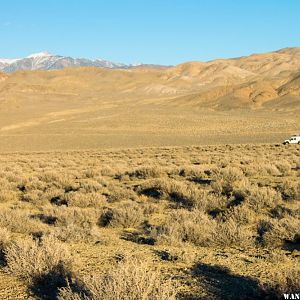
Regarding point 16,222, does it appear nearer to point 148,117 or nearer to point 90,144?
point 90,144

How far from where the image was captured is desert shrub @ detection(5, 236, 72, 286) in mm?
7234

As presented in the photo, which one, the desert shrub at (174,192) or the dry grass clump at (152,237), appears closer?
the dry grass clump at (152,237)

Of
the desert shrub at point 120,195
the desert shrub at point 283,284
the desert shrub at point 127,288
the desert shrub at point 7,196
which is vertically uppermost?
the desert shrub at point 127,288

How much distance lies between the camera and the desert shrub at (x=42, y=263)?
7234mm

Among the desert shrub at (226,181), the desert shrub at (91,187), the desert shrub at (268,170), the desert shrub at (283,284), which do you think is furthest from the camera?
the desert shrub at (268,170)

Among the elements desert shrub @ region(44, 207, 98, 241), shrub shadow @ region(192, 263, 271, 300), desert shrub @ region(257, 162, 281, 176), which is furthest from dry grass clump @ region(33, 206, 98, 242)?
desert shrub @ region(257, 162, 281, 176)

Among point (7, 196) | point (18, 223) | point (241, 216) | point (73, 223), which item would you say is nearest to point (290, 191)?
point (241, 216)

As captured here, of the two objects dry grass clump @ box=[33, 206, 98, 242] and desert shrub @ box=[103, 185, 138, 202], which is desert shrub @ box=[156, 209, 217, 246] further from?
desert shrub @ box=[103, 185, 138, 202]

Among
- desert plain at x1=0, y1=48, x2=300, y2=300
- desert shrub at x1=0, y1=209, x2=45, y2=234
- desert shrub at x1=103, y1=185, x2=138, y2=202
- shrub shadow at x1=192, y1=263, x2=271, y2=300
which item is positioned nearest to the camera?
shrub shadow at x1=192, y1=263, x2=271, y2=300

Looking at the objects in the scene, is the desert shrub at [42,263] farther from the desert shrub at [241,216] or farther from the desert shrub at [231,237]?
the desert shrub at [241,216]

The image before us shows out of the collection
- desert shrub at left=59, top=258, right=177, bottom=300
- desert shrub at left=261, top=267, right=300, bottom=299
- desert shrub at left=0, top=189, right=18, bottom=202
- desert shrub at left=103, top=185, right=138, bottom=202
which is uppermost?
desert shrub at left=59, top=258, right=177, bottom=300

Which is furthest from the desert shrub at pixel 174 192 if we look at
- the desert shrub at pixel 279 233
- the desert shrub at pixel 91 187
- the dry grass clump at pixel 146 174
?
the desert shrub at pixel 279 233

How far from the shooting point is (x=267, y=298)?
20.4 ft

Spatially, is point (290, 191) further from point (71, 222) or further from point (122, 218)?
point (71, 222)
